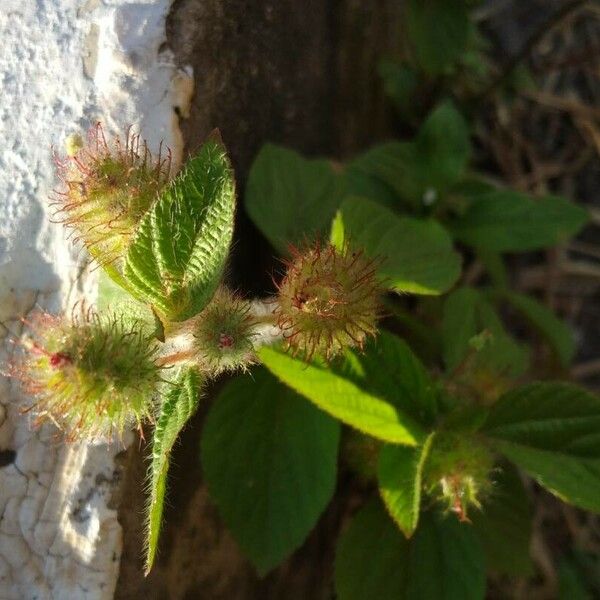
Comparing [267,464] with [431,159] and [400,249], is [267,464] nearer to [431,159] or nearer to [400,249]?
[400,249]

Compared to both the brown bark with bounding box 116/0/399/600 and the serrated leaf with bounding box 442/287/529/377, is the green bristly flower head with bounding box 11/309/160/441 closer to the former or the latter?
the brown bark with bounding box 116/0/399/600

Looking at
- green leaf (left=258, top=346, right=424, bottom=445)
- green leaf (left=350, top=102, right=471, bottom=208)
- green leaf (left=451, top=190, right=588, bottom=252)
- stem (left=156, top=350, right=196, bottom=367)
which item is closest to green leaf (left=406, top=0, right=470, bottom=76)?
green leaf (left=350, top=102, right=471, bottom=208)

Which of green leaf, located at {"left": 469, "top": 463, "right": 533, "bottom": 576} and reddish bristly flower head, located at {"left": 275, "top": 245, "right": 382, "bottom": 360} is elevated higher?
reddish bristly flower head, located at {"left": 275, "top": 245, "right": 382, "bottom": 360}

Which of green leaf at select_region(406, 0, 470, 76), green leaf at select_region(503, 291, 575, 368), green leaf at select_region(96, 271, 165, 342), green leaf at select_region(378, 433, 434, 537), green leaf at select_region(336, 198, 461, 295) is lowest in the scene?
green leaf at select_region(503, 291, 575, 368)

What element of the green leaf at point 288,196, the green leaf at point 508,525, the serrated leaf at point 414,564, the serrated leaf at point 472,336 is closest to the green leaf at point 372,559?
the serrated leaf at point 414,564

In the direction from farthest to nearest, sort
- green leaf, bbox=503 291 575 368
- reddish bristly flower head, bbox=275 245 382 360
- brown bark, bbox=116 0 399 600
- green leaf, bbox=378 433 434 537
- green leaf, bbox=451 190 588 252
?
green leaf, bbox=503 291 575 368 < green leaf, bbox=451 190 588 252 < brown bark, bbox=116 0 399 600 < green leaf, bbox=378 433 434 537 < reddish bristly flower head, bbox=275 245 382 360
